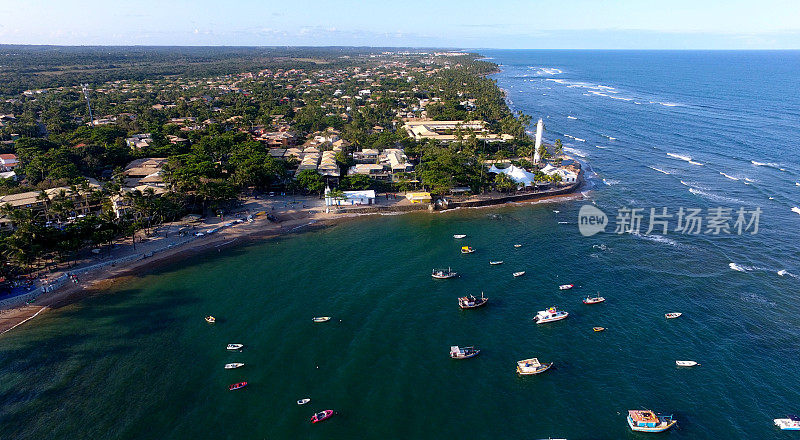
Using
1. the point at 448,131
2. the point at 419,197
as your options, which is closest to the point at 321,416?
the point at 419,197

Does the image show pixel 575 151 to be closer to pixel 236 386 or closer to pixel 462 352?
pixel 462 352

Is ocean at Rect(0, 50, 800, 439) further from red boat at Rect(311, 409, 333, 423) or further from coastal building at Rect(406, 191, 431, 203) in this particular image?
coastal building at Rect(406, 191, 431, 203)

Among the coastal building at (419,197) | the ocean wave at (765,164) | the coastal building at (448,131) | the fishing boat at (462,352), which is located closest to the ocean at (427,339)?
the fishing boat at (462,352)

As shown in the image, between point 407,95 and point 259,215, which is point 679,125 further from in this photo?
point 259,215

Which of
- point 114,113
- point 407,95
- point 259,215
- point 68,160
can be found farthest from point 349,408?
point 407,95

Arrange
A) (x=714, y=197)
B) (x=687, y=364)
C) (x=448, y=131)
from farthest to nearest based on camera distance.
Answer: (x=448, y=131) < (x=714, y=197) < (x=687, y=364)

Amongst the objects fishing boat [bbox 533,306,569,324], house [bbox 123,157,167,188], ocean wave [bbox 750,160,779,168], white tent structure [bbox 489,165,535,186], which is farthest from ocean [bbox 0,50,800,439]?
ocean wave [bbox 750,160,779,168]
